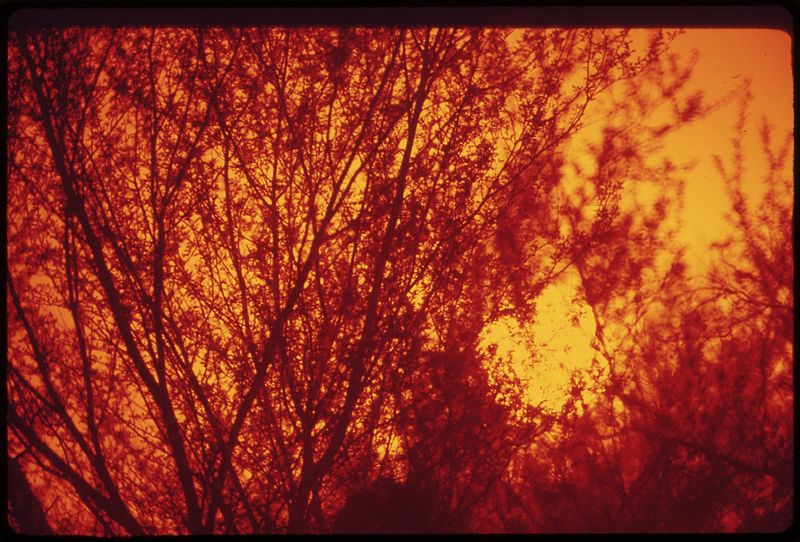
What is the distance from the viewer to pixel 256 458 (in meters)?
2.52

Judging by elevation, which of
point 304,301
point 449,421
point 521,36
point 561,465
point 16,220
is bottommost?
point 561,465

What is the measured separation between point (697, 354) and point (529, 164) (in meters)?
0.75

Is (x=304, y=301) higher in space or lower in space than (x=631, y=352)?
higher

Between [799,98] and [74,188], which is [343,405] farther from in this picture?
[799,98]

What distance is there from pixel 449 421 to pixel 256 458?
0.58 m

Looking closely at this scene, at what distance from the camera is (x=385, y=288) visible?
100.0 inches

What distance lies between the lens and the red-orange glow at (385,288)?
246 centimetres

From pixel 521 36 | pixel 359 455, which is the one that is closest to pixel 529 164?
pixel 521 36

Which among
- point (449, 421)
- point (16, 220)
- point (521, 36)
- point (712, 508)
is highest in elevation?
point (521, 36)

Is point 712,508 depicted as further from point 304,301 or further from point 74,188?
point 74,188

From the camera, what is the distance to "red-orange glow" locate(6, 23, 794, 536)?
8.06 ft

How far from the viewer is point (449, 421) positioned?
8.20 ft

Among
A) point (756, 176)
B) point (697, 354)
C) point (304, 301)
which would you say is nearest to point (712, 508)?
point (697, 354)

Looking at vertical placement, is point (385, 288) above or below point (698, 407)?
above
